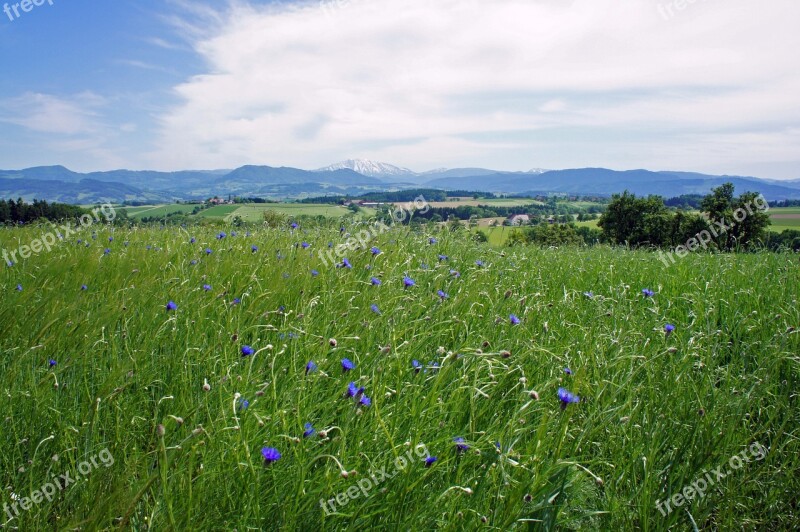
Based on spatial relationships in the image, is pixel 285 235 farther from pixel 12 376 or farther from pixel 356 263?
pixel 12 376

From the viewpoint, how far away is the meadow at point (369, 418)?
6.29ft

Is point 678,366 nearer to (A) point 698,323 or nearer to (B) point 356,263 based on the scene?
(A) point 698,323

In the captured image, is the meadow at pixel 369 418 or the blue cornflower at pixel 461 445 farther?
the blue cornflower at pixel 461 445

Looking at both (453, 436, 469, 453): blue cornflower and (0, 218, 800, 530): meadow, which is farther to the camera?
(453, 436, 469, 453): blue cornflower

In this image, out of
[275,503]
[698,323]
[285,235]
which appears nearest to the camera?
[275,503]

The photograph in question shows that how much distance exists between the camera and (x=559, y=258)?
26.4 feet

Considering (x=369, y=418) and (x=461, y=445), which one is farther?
(x=369, y=418)

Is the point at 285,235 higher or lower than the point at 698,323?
higher

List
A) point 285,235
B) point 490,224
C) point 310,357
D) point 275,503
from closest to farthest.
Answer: point 275,503, point 310,357, point 285,235, point 490,224

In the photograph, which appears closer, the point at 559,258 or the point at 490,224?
the point at 559,258

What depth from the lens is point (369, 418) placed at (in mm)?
2352

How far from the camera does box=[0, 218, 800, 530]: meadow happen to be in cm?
192

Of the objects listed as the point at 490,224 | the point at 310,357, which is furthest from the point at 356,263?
the point at 490,224

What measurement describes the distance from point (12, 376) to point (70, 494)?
96 cm
